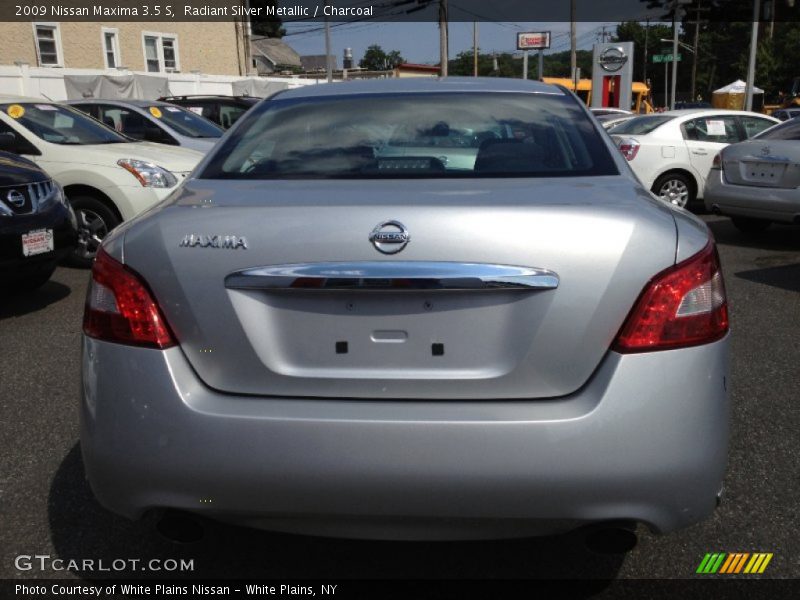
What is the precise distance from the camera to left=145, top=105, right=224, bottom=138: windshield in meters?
11.8

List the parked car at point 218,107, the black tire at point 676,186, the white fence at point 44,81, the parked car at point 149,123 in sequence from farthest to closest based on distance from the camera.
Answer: the white fence at point 44,81 → the parked car at point 218,107 → the black tire at point 676,186 → the parked car at point 149,123

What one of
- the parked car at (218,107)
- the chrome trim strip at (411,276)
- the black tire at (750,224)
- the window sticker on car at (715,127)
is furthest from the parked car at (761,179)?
the parked car at (218,107)

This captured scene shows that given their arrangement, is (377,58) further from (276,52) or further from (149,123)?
(149,123)

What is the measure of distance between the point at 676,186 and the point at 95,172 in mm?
7726

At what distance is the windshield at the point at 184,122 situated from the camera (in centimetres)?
1184

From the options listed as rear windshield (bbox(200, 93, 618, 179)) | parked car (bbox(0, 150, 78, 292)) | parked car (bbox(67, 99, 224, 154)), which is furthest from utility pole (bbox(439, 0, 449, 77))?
rear windshield (bbox(200, 93, 618, 179))

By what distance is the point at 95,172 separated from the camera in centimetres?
756

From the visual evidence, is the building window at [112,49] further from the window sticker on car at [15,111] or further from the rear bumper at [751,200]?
the rear bumper at [751,200]

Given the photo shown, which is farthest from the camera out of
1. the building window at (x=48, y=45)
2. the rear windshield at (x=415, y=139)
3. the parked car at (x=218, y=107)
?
the building window at (x=48, y=45)

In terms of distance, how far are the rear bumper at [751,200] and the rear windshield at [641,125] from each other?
2.52 metres

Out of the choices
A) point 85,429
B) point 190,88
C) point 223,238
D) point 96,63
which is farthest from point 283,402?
point 96,63

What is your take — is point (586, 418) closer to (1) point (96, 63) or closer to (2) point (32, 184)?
(2) point (32, 184)

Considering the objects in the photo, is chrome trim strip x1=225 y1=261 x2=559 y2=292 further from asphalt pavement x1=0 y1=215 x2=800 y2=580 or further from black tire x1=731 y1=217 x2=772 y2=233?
black tire x1=731 y1=217 x2=772 y2=233

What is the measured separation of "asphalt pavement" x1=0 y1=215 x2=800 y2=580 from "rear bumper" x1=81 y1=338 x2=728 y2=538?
360 mm
